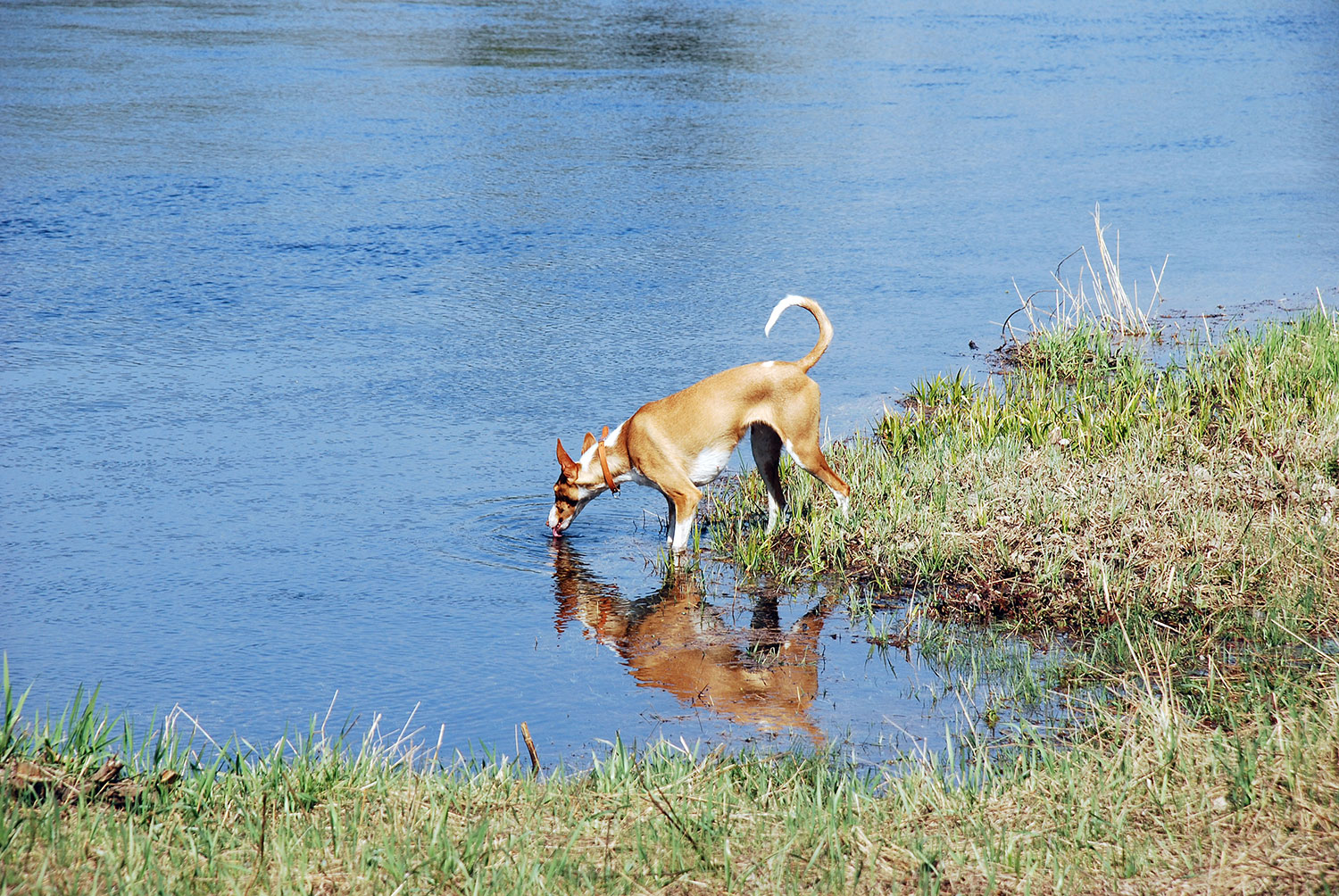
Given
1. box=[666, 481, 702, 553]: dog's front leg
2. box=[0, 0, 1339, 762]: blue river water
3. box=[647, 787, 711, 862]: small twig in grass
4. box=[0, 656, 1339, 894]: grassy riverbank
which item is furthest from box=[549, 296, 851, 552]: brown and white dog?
box=[647, 787, 711, 862]: small twig in grass

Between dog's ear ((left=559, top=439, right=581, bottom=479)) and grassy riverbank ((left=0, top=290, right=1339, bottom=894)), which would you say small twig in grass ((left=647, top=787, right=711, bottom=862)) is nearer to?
grassy riverbank ((left=0, top=290, right=1339, bottom=894))

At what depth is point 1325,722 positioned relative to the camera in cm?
521

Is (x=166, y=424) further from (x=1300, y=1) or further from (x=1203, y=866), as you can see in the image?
(x=1300, y=1)

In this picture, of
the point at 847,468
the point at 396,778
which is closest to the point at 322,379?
the point at 847,468

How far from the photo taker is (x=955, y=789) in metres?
5.23

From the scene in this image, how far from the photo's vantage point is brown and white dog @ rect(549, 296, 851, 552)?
345 inches

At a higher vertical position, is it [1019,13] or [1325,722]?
[1019,13]

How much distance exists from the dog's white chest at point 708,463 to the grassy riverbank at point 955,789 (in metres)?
1.28

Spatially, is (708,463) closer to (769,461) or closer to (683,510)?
(683,510)

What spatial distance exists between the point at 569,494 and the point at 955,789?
13.9 feet

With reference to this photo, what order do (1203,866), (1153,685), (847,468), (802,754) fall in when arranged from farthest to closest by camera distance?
(847,468) → (1153,685) → (802,754) → (1203,866)

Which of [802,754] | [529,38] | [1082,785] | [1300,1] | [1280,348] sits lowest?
[802,754]

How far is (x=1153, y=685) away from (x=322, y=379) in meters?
7.73

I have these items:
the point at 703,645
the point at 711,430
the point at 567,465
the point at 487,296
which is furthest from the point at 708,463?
the point at 487,296
